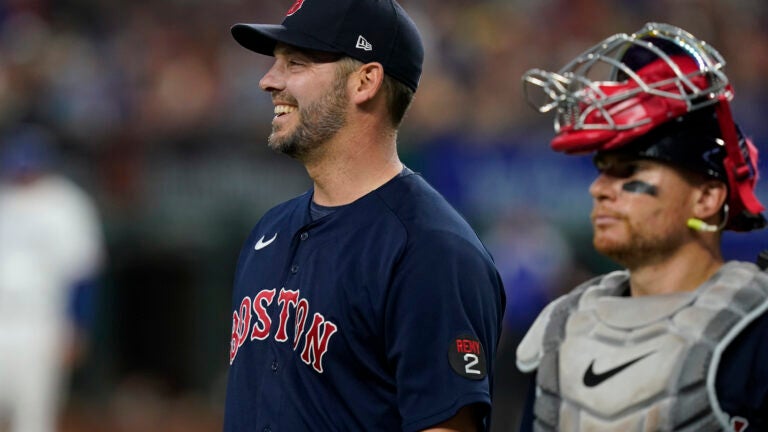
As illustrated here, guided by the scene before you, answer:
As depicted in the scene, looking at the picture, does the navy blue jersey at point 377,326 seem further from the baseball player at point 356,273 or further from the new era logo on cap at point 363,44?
the new era logo on cap at point 363,44

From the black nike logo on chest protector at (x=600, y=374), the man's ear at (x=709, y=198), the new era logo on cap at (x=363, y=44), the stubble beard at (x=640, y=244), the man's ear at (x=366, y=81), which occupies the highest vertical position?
the new era logo on cap at (x=363, y=44)

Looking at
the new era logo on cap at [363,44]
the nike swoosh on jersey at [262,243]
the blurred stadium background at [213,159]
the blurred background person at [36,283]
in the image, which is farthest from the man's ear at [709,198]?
the blurred background person at [36,283]

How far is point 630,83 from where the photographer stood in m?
3.06

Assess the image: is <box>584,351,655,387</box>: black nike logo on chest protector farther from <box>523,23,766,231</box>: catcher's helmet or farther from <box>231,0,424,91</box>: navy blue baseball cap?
<box>231,0,424,91</box>: navy blue baseball cap

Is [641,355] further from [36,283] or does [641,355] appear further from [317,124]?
[36,283]

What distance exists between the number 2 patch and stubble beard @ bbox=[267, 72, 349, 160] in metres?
0.59

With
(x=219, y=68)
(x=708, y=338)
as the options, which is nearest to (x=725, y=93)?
(x=708, y=338)

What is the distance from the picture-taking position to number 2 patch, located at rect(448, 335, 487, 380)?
279cm

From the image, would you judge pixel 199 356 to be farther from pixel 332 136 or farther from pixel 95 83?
pixel 332 136

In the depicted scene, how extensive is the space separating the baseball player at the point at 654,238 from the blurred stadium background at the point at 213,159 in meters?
5.20

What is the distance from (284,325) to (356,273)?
22 cm

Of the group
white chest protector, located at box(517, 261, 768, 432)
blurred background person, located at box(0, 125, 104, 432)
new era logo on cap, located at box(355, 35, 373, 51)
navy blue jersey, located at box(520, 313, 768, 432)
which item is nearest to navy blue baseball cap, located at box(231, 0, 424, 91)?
new era logo on cap, located at box(355, 35, 373, 51)

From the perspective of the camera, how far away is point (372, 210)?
2996mm

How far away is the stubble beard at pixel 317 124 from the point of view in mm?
3035
